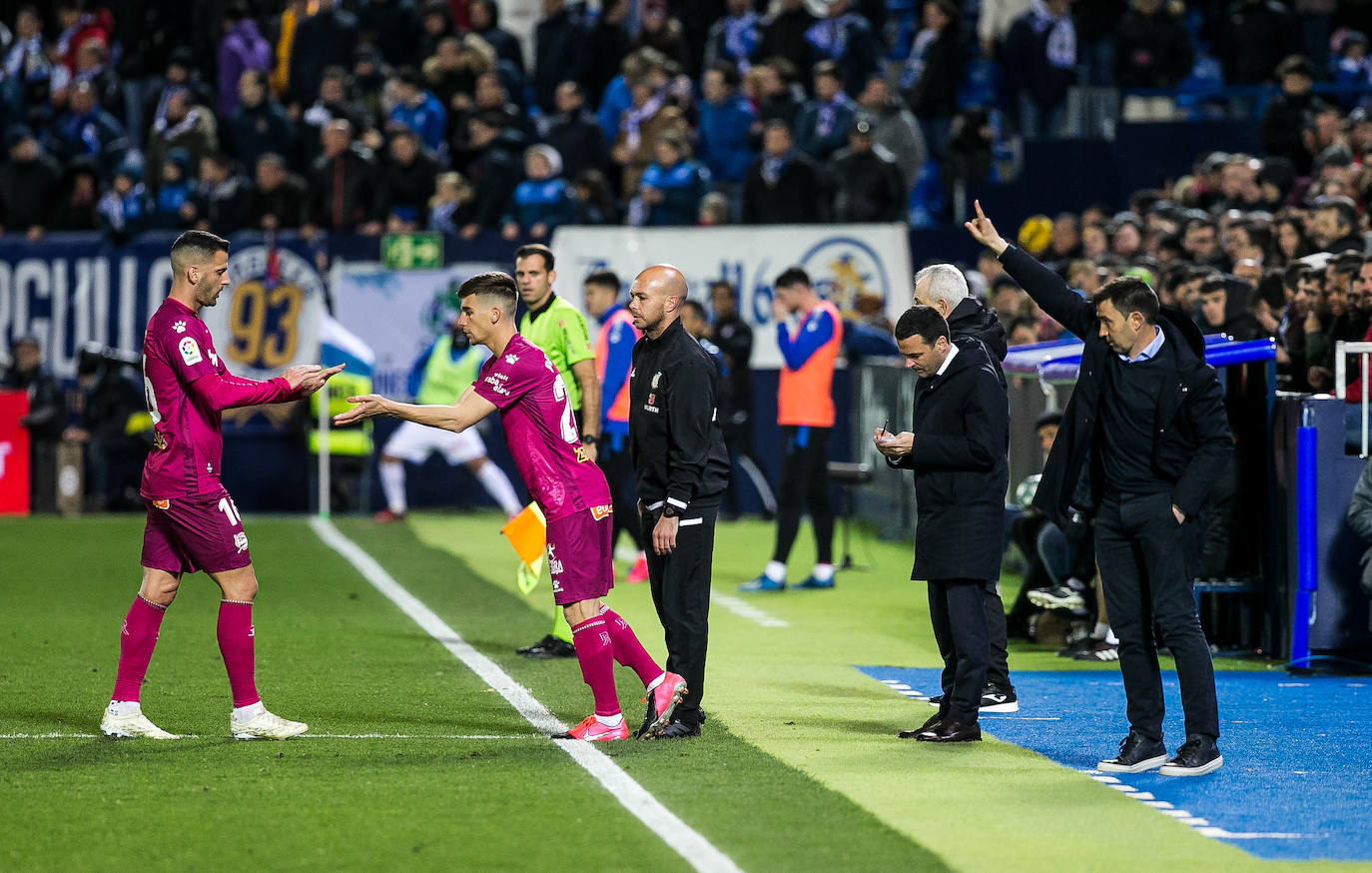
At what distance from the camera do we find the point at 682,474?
8.27 metres

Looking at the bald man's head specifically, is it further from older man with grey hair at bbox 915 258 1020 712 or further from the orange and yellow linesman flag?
older man with grey hair at bbox 915 258 1020 712

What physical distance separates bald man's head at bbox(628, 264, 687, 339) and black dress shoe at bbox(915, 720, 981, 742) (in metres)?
2.08

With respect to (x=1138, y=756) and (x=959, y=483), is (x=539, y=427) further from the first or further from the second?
(x=1138, y=756)

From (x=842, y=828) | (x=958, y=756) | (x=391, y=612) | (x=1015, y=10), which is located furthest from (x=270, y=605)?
(x=1015, y=10)

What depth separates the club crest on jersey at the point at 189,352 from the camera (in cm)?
813

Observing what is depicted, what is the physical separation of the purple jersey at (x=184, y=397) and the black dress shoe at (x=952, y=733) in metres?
3.10

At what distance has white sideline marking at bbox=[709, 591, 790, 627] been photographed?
1284 centimetres

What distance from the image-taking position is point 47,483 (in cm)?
2047

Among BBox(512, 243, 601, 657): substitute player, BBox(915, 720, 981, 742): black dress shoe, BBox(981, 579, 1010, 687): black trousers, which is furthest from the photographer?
BBox(512, 243, 601, 657): substitute player

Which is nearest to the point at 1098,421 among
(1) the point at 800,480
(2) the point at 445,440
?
(1) the point at 800,480

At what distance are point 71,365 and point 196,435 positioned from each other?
13.5 meters

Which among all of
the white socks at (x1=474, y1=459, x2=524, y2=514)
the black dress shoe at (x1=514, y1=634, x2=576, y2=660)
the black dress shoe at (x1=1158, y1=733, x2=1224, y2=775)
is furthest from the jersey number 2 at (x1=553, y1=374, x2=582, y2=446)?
the white socks at (x1=474, y1=459, x2=524, y2=514)

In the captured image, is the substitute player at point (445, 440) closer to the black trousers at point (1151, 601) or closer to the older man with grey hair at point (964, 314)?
the older man with grey hair at point (964, 314)

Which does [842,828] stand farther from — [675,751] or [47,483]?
[47,483]
